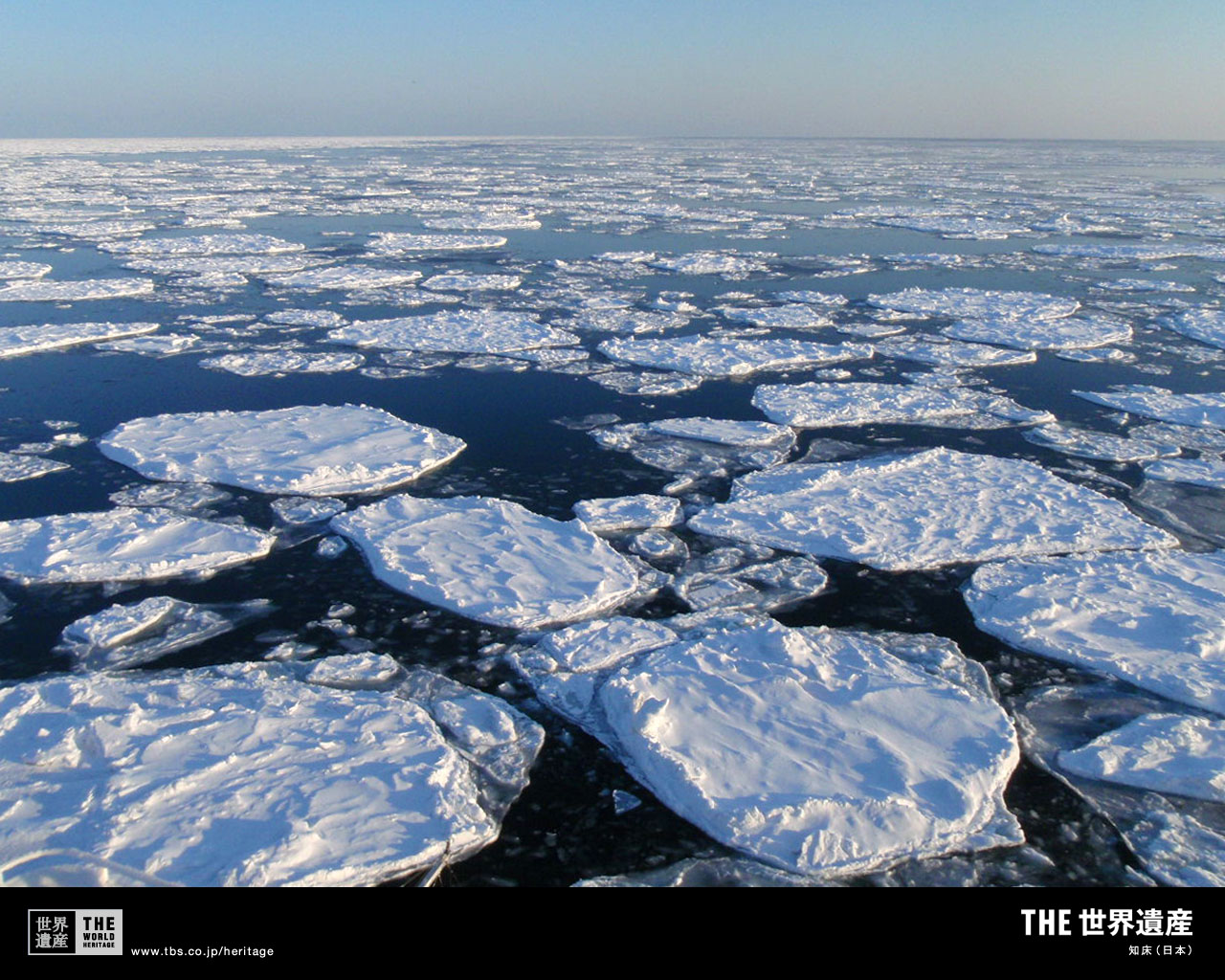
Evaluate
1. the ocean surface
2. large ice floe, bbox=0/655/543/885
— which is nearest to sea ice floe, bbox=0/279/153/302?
the ocean surface

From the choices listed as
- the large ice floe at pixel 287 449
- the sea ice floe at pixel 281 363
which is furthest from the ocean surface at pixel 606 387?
the large ice floe at pixel 287 449

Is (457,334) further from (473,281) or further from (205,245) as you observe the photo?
(205,245)

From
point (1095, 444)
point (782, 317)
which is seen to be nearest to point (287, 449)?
point (1095, 444)

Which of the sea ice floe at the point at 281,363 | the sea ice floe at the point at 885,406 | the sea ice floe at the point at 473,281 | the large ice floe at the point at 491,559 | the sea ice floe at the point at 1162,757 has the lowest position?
the sea ice floe at the point at 1162,757

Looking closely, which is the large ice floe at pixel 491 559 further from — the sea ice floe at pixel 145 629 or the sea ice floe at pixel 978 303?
the sea ice floe at pixel 978 303

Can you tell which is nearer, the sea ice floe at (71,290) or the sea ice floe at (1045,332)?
the sea ice floe at (1045,332)

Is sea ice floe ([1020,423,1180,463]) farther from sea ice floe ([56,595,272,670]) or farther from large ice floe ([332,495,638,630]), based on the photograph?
sea ice floe ([56,595,272,670])
